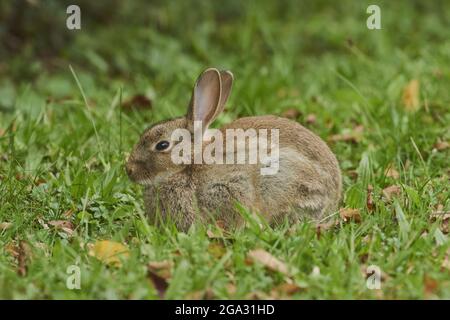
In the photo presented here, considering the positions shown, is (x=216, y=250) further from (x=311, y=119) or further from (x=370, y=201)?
(x=311, y=119)

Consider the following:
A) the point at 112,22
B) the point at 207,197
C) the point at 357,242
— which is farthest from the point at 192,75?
the point at 357,242

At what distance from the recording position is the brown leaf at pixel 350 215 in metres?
5.53

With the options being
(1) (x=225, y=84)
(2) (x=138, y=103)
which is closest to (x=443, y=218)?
(1) (x=225, y=84)

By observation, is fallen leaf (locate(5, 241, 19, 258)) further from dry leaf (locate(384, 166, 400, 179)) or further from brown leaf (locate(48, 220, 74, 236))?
dry leaf (locate(384, 166, 400, 179))

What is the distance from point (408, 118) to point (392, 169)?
0.75 meters

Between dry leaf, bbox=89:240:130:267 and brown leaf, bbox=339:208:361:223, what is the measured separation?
A: 133 centimetres

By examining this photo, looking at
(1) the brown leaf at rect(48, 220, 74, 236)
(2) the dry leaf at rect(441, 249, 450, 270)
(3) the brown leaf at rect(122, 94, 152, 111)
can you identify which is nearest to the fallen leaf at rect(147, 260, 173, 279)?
(1) the brown leaf at rect(48, 220, 74, 236)

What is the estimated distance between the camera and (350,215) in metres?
5.56

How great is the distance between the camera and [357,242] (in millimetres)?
5090

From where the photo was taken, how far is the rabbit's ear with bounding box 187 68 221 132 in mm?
5684

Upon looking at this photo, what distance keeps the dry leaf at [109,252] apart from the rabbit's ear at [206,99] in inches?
40.8

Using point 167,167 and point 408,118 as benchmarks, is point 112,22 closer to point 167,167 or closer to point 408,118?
point 408,118

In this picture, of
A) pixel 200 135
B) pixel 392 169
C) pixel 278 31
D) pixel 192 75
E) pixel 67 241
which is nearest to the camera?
pixel 67 241

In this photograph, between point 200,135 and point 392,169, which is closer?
point 200,135
